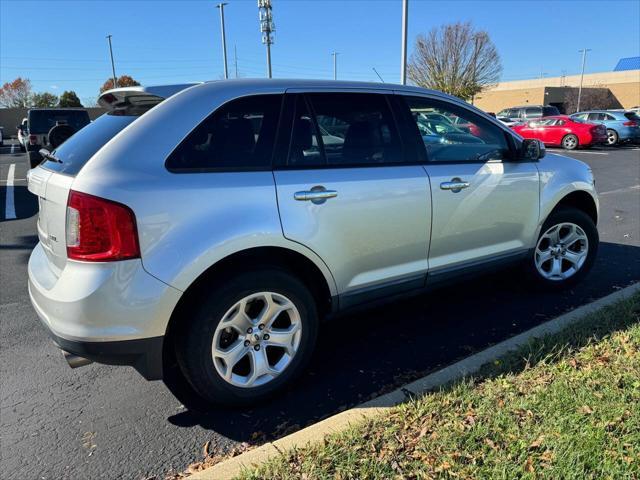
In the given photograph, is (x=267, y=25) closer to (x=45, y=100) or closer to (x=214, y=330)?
(x=214, y=330)

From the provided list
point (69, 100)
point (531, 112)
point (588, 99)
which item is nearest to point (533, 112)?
point (531, 112)

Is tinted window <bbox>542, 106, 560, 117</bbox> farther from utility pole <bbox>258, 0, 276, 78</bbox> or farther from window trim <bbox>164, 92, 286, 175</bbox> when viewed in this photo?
window trim <bbox>164, 92, 286, 175</bbox>

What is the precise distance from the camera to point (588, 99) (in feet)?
174

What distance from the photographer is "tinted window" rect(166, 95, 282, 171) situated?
262cm

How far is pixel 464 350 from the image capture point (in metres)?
3.54

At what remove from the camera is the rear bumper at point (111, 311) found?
2.37 m

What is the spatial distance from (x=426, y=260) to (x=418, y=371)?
2.57ft

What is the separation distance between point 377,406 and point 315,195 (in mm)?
1244

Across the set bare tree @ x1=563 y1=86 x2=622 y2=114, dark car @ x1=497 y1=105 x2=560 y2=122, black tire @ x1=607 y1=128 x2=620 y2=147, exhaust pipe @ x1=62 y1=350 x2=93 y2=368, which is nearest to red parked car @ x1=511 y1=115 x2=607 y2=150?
black tire @ x1=607 y1=128 x2=620 y2=147

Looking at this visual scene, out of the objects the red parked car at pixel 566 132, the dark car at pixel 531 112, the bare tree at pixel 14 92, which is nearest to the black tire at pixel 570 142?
the red parked car at pixel 566 132

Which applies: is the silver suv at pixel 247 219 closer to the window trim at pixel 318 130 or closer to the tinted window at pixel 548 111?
the window trim at pixel 318 130

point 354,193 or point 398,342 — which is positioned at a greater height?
point 354,193

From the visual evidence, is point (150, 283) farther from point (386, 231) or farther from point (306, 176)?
point (386, 231)

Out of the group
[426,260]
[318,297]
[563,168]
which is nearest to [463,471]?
[318,297]
